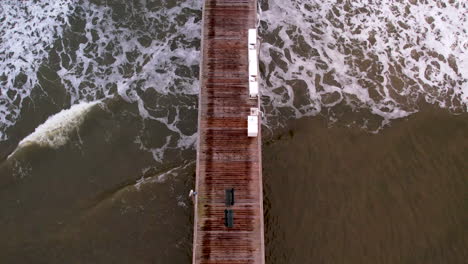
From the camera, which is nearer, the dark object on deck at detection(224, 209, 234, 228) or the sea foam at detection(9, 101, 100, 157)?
the dark object on deck at detection(224, 209, 234, 228)

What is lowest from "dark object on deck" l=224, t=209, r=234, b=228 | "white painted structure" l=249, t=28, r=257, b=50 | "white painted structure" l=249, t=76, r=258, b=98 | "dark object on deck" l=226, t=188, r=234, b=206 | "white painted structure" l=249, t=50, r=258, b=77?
"dark object on deck" l=224, t=209, r=234, b=228

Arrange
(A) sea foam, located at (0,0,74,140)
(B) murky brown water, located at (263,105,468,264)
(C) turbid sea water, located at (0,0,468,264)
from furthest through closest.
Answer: (A) sea foam, located at (0,0,74,140) < (C) turbid sea water, located at (0,0,468,264) < (B) murky brown water, located at (263,105,468,264)

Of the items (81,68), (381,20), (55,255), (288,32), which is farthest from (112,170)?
(381,20)

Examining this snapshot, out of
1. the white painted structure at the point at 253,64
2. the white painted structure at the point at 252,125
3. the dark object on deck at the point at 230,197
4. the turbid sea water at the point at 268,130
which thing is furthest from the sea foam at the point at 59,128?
the dark object on deck at the point at 230,197

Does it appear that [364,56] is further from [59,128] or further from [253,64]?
[59,128]

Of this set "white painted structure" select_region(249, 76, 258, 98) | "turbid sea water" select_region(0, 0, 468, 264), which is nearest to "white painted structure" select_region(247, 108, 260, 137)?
"white painted structure" select_region(249, 76, 258, 98)

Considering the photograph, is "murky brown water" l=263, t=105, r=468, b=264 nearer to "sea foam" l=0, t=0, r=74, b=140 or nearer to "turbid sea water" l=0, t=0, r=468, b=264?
"turbid sea water" l=0, t=0, r=468, b=264

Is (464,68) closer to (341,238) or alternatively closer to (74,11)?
(341,238)
